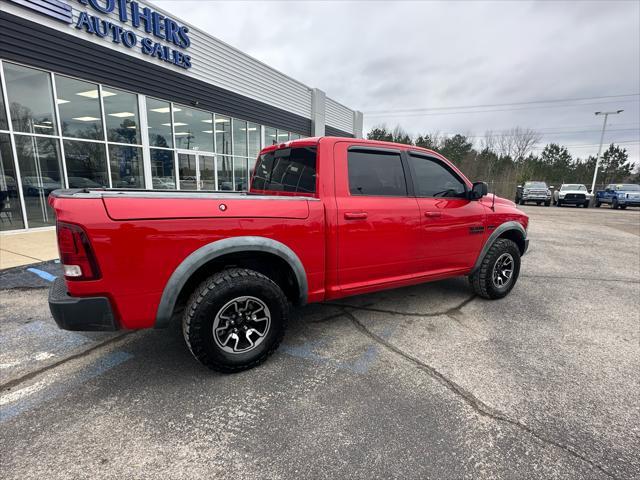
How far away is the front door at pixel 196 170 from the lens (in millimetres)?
12062

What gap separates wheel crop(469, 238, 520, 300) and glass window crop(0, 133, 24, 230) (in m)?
9.92

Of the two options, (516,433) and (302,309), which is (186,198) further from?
(516,433)

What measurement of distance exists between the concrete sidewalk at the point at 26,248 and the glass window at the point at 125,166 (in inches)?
96.4

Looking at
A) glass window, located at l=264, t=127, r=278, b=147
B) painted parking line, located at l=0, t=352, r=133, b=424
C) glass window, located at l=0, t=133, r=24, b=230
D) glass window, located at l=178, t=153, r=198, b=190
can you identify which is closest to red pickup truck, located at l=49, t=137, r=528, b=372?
painted parking line, located at l=0, t=352, r=133, b=424

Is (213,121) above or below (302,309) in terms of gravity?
above

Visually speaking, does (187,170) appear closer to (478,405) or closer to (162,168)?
(162,168)

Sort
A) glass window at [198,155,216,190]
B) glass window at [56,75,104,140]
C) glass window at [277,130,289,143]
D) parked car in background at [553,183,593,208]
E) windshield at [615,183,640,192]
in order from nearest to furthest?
1. glass window at [56,75,104,140]
2. glass window at [198,155,216,190]
3. glass window at [277,130,289,143]
4. windshield at [615,183,640,192]
5. parked car in background at [553,183,593,208]

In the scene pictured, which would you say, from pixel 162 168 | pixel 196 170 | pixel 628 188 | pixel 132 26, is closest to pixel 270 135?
pixel 196 170

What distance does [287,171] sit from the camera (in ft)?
11.3

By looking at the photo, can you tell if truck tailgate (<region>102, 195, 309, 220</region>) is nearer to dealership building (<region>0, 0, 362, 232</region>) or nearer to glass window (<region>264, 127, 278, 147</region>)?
dealership building (<region>0, 0, 362, 232</region>)

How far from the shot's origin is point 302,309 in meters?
3.96

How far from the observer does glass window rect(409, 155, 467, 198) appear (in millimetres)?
3594

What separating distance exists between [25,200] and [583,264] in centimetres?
1227

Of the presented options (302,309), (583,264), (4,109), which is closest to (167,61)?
(4,109)
